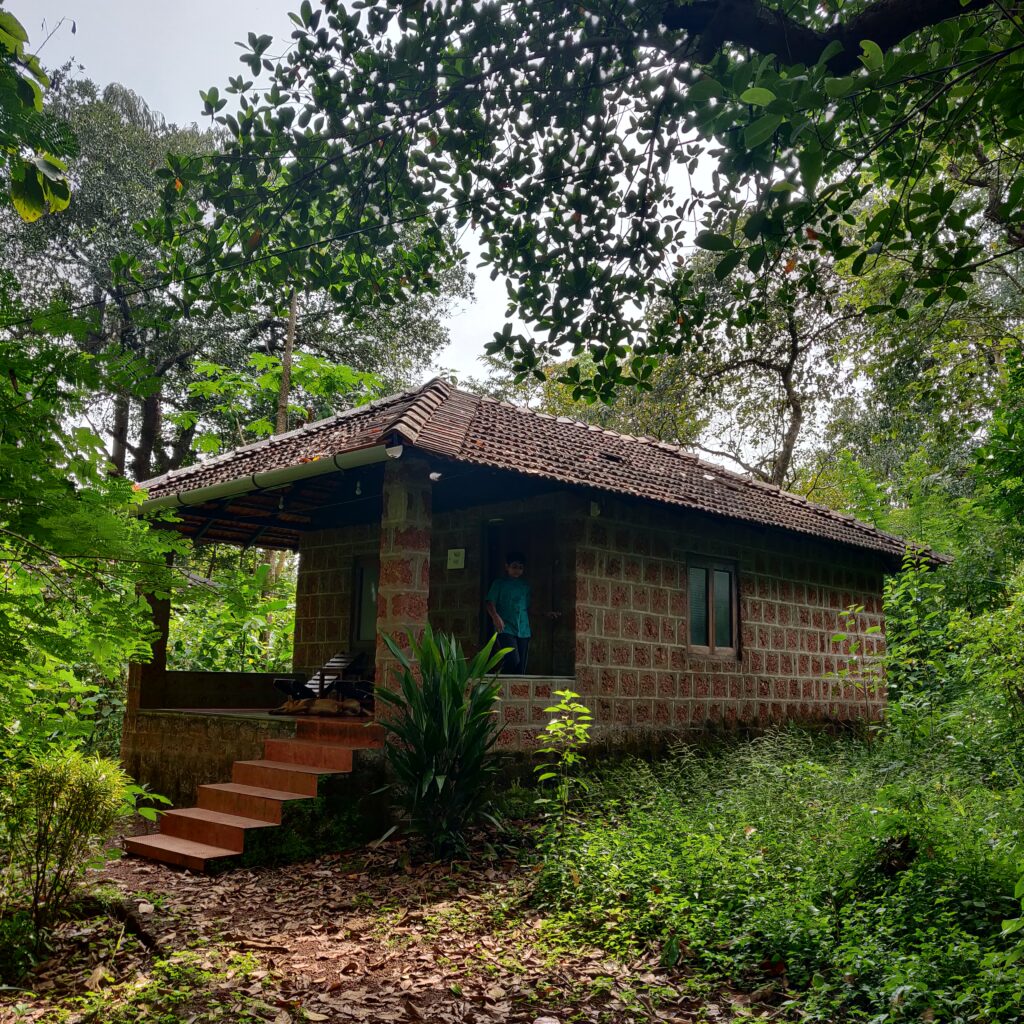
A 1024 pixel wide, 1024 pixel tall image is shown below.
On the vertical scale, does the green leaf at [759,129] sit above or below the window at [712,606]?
above

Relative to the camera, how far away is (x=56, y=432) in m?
2.99

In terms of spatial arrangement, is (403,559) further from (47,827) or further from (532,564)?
(47,827)

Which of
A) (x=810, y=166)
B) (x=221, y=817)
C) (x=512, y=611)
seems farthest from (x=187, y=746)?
(x=810, y=166)

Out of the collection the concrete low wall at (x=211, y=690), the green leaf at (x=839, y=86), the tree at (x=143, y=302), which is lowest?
the concrete low wall at (x=211, y=690)

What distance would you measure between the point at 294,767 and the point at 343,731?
51 cm

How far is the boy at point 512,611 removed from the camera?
9.27 metres

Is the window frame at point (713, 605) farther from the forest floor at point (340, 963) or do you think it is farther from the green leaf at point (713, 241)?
the green leaf at point (713, 241)

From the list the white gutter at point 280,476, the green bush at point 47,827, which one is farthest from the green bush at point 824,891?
the white gutter at point 280,476

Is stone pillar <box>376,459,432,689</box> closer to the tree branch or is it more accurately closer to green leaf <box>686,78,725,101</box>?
the tree branch

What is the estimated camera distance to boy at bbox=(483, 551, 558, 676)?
9.27 m

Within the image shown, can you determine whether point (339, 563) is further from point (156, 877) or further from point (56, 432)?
point (56, 432)

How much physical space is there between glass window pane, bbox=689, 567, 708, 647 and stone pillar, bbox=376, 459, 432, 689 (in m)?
4.37

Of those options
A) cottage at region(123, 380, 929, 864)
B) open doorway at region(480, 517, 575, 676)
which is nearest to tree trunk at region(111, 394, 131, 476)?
cottage at region(123, 380, 929, 864)

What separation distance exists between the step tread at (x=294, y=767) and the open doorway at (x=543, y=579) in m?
2.87
